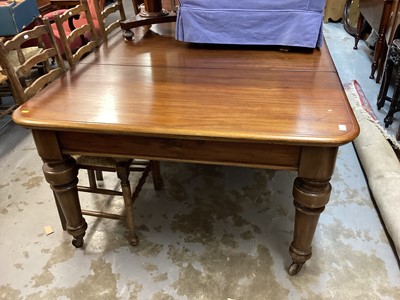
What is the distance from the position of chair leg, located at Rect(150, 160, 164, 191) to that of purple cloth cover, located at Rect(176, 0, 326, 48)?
0.72m

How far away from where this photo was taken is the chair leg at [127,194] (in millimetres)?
1573

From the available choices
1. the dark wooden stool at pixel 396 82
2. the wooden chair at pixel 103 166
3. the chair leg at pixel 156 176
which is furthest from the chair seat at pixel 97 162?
the dark wooden stool at pixel 396 82

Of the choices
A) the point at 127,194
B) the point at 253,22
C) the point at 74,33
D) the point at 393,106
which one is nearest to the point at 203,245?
the point at 127,194

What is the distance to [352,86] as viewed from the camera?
3.00 meters

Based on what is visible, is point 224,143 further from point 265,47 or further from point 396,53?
point 396,53

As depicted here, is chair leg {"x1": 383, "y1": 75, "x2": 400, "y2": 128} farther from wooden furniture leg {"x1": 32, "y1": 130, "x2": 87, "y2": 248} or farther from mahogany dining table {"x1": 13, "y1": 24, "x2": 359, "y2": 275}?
wooden furniture leg {"x1": 32, "y1": 130, "x2": 87, "y2": 248}

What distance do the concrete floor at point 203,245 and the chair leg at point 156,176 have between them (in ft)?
0.13

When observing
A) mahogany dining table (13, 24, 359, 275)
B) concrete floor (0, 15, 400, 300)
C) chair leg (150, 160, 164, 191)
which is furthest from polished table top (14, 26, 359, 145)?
concrete floor (0, 15, 400, 300)

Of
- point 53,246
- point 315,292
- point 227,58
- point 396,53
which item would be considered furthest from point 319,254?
point 396,53

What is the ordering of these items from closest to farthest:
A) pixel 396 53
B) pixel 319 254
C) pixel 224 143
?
pixel 224 143 < pixel 319 254 < pixel 396 53

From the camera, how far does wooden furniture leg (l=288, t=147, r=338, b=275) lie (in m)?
1.19

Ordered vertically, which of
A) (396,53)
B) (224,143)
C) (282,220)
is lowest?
(282,220)

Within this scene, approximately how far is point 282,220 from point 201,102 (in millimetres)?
912

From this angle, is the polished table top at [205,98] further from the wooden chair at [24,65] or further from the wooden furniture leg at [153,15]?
the wooden furniture leg at [153,15]
